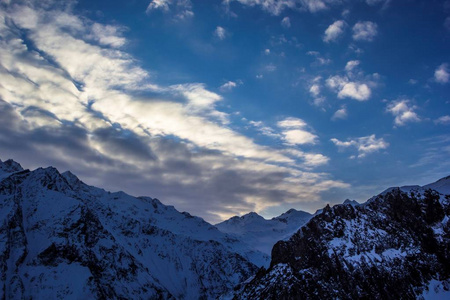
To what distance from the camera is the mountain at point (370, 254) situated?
524 feet

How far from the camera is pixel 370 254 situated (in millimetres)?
167750

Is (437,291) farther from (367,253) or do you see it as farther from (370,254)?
(367,253)

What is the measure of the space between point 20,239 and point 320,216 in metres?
166

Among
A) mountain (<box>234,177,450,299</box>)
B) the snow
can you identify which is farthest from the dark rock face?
the snow

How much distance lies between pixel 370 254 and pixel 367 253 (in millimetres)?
1502

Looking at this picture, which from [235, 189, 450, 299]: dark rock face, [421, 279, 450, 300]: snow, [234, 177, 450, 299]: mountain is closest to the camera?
[421, 279, 450, 300]: snow

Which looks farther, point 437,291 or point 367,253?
point 367,253

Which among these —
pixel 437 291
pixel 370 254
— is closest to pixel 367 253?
pixel 370 254

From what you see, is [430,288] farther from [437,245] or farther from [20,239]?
[20,239]

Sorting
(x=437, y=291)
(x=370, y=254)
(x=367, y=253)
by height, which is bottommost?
(x=437, y=291)

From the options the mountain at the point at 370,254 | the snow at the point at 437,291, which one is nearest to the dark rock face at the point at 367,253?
the mountain at the point at 370,254

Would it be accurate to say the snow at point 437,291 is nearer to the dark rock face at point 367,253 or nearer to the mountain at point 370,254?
the mountain at point 370,254

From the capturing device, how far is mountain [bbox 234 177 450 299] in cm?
15962

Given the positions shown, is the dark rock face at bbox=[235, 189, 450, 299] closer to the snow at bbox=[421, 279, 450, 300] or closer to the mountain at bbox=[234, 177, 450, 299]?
the mountain at bbox=[234, 177, 450, 299]
